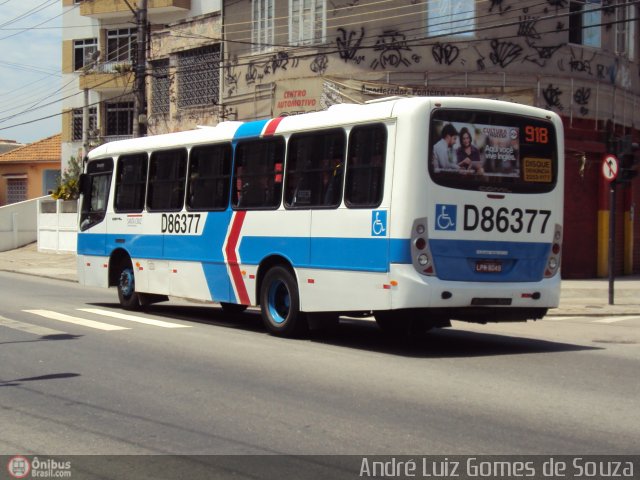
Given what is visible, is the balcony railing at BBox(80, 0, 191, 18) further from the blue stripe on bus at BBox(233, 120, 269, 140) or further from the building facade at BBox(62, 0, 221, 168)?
the blue stripe on bus at BBox(233, 120, 269, 140)

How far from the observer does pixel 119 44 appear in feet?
150

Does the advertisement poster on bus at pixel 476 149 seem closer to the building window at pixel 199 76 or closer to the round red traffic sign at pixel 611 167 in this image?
the round red traffic sign at pixel 611 167

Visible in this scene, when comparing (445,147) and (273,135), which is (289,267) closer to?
(273,135)

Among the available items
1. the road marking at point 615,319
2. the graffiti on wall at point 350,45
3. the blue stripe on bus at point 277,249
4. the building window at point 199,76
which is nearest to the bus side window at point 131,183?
the blue stripe on bus at point 277,249

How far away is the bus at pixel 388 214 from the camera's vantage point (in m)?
10.9

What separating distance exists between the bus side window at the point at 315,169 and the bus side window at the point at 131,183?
4.29 m

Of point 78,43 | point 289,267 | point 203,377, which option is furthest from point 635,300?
point 78,43

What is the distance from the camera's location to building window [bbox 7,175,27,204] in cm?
5450

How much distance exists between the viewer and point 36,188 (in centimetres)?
5403

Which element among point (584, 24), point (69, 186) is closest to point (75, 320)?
point (584, 24)

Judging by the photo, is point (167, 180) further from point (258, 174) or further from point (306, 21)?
point (306, 21)

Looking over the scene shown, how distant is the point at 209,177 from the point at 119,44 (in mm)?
33554

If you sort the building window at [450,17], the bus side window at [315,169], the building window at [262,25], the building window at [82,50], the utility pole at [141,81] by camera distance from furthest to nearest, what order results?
the building window at [82,50] → the building window at [262,25] → the utility pole at [141,81] → the building window at [450,17] → the bus side window at [315,169]

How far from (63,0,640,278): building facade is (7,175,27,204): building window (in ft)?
92.2
